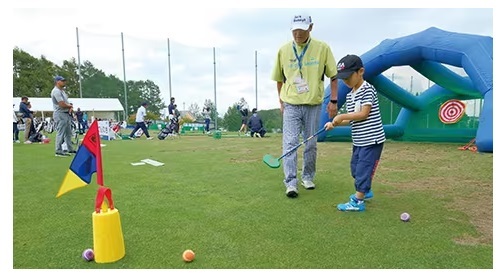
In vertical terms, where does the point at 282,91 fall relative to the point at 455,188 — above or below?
above

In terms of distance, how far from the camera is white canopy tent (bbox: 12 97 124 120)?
1102 inches

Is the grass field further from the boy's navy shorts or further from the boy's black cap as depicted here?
the boy's black cap

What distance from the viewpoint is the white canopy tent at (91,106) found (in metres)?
28.0

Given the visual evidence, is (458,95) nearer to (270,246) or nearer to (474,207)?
(474,207)

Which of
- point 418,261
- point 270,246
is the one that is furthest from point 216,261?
point 418,261

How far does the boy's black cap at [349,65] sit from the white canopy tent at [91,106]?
28086 mm

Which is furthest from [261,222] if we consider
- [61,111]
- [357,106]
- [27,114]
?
[27,114]

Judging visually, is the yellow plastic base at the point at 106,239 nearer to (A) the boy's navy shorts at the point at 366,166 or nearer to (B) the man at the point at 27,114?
(A) the boy's navy shorts at the point at 366,166

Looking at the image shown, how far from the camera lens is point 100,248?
1.82m

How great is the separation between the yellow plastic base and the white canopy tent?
28.3 m

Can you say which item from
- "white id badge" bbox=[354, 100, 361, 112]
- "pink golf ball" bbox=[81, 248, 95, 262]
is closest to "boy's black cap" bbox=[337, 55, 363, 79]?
"white id badge" bbox=[354, 100, 361, 112]

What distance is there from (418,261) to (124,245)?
1.63m

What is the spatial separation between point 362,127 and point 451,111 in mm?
7037
